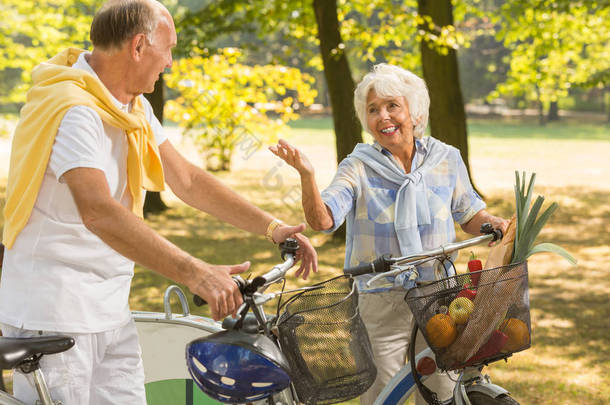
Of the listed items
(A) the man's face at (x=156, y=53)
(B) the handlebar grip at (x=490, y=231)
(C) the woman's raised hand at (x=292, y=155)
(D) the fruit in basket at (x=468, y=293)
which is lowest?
(D) the fruit in basket at (x=468, y=293)

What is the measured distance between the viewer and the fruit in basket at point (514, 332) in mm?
2604

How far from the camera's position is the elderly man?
7.20ft

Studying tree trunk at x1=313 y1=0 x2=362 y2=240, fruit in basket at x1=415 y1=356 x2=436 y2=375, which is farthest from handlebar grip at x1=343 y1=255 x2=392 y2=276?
tree trunk at x1=313 y1=0 x2=362 y2=240

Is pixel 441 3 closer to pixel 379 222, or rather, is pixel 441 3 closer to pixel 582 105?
pixel 379 222

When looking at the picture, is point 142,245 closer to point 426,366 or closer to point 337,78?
point 426,366

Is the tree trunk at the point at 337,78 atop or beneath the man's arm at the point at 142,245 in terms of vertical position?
beneath

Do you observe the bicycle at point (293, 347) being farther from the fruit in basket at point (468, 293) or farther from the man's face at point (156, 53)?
the man's face at point (156, 53)

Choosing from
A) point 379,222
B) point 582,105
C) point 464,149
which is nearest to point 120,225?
point 379,222

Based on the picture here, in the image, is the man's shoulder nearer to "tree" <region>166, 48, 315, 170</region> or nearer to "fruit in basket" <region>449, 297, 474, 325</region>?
"fruit in basket" <region>449, 297, 474, 325</region>

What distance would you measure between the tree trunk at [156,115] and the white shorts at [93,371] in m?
11.2

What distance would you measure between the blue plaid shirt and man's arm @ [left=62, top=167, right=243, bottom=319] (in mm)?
1124

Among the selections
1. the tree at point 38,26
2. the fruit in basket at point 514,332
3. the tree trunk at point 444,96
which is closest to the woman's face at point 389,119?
the fruit in basket at point 514,332

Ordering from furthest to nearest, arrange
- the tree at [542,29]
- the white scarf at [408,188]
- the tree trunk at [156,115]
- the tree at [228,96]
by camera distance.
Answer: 1. the tree at [228,96]
2. the tree at [542,29]
3. the tree trunk at [156,115]
4. the white scarf at [408,188]

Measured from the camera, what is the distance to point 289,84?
17.2 meters
